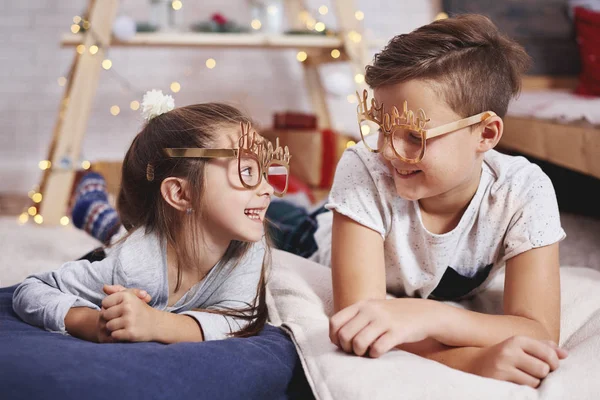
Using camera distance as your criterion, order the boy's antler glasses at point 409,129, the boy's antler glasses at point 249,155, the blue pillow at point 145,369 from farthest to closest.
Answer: the boy's antler glasses at point 249,155
the boy's antler glasses at point 409,129
the blue pillow at point 145,369

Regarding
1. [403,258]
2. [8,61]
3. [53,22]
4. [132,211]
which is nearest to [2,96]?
[8,61]

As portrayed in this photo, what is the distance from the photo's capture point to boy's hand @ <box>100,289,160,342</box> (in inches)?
39.7

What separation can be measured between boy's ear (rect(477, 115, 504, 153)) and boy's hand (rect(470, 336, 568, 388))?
33cm

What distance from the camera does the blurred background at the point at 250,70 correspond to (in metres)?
2.55

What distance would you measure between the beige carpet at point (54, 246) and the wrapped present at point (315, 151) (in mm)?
878

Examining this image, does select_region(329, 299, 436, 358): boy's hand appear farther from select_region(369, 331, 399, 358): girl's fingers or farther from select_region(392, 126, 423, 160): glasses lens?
select_region(392, 126, 423, 160): glasses lens

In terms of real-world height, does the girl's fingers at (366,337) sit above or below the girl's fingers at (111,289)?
above

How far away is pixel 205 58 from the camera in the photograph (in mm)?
3301

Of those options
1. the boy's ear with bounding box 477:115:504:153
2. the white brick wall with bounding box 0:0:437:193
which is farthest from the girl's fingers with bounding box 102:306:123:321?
the white brick wall with bounding box 0:0:437:193

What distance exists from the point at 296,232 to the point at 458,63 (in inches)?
28.6

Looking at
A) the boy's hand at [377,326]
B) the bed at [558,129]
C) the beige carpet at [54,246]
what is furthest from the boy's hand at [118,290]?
the bed at [558,129]

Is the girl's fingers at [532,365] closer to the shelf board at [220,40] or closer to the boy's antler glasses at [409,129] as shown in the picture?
the boy's antler glasses at [409,129]

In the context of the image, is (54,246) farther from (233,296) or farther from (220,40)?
(233,296)

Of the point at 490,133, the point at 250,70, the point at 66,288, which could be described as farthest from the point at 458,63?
the point at 250,70
